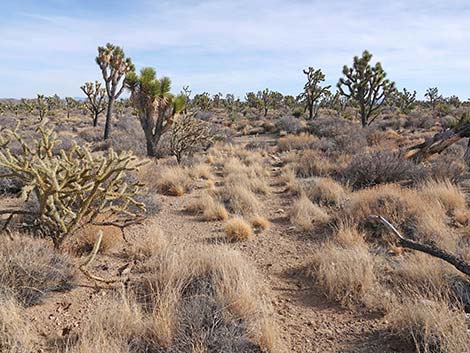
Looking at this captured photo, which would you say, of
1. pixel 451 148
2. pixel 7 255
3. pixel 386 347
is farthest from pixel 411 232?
pixel 451 148

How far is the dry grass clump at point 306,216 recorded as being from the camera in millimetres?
7043

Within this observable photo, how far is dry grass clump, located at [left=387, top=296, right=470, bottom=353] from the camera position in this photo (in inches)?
115

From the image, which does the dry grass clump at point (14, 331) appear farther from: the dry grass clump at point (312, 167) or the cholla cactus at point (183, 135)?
the cholla cactus at point (183, 135)

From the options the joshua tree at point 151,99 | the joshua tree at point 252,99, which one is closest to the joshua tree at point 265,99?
the joshua tree at point 252,99

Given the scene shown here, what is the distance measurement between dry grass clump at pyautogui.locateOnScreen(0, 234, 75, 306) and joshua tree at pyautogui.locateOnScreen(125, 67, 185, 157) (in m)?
9.34

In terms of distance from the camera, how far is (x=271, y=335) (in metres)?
3.24

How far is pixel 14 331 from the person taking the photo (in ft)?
10.1

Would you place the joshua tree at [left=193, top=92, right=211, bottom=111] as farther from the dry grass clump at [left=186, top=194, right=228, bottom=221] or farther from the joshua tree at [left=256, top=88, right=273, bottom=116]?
the dry grass clump at [left=186, top=194, right=228, bottom=221]

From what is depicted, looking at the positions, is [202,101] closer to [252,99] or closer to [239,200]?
[252,99]

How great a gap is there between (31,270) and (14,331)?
100 cm

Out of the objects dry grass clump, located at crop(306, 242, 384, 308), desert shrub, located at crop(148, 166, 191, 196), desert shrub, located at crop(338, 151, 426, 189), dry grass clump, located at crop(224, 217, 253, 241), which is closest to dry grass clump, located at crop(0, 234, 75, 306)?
dry grass clump, located at crop(224, 217, 253, 241)

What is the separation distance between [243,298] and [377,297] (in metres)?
1.57

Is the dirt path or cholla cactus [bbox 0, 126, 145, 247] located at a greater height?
cholla cactus [bbox 0, 126, 145, 247]

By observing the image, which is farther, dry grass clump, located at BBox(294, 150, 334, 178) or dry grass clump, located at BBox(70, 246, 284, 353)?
dry grass clump, located at BBox(294, 150, 334, 178)
